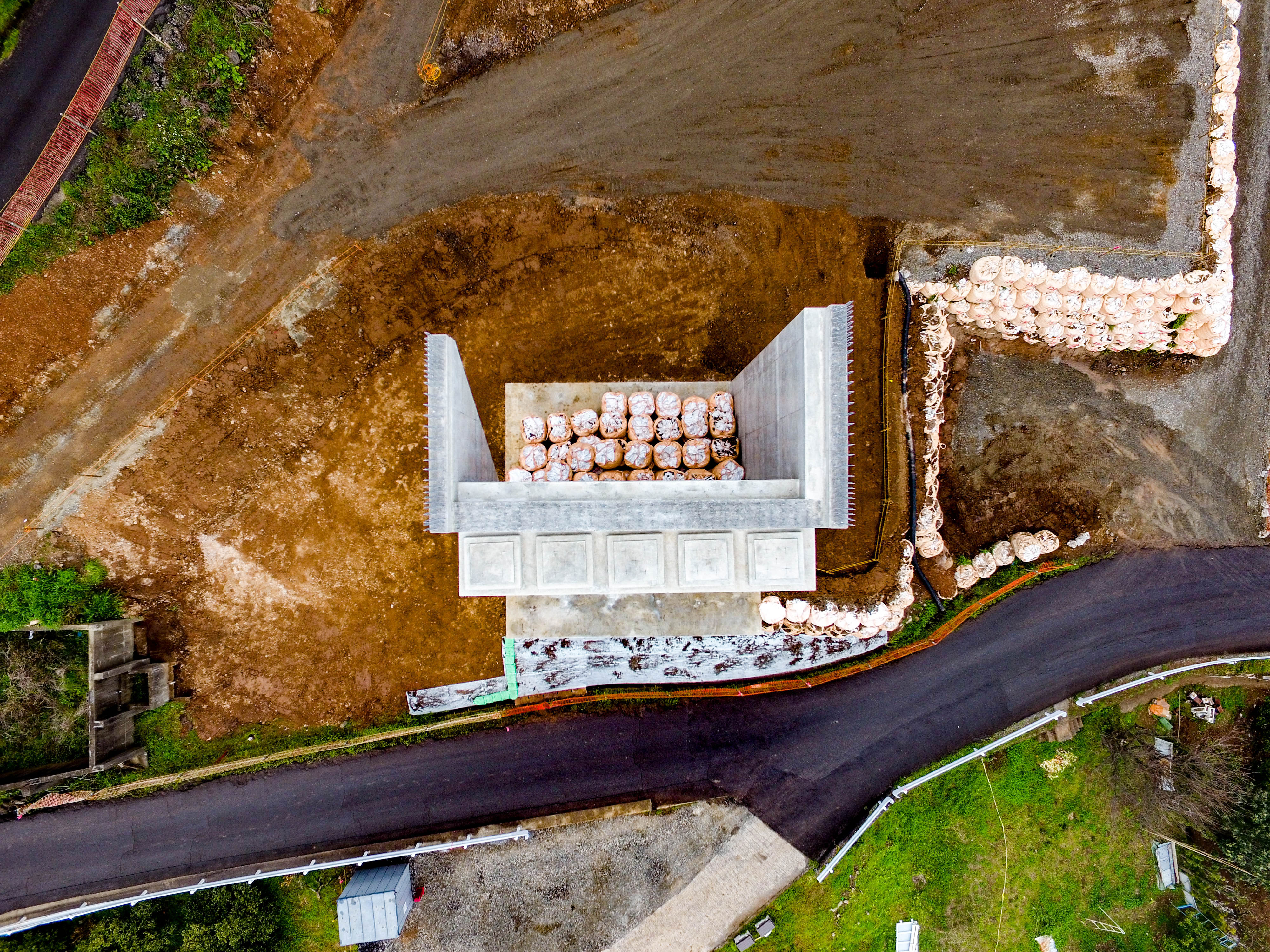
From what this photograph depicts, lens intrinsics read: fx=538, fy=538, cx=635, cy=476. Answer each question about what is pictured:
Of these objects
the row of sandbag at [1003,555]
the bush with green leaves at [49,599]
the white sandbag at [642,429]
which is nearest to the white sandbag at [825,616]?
the row of sandbag at [1003,555]

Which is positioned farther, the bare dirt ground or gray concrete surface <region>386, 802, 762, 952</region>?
the bare dirt ground

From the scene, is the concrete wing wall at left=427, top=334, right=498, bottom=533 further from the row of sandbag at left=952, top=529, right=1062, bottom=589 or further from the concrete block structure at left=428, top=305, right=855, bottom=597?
the row of sandbag at left=952, top=529, right=1062, bottom=589

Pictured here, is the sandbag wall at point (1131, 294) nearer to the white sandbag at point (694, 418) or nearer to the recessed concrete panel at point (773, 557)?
the white sandbag at point (694, 418)

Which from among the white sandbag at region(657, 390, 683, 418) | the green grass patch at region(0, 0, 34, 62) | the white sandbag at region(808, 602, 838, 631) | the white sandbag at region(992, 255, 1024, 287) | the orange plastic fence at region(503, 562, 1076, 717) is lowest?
the orange plastic fence at region(503, 562, 1076, 717)

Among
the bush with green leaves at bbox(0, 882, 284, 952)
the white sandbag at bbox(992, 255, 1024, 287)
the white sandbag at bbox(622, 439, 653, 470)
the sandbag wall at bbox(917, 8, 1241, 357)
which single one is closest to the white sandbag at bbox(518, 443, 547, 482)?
the white sandbag at bbox(622, 439, 653, 470)

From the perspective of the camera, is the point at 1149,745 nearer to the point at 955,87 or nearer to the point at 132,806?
the point at 955,87

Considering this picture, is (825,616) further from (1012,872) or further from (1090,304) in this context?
(1090,304)

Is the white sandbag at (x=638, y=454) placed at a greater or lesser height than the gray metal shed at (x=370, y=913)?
greater
